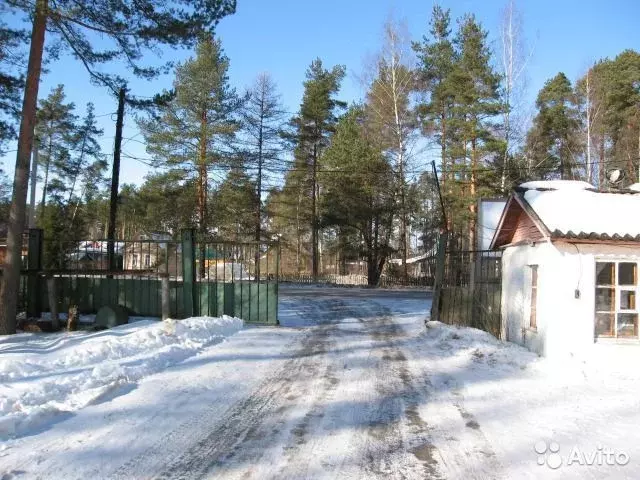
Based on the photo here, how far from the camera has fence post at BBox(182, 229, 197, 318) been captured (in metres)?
13.6

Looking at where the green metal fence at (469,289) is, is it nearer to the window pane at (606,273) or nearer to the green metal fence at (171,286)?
the window pane at (606,273)

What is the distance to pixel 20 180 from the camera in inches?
479

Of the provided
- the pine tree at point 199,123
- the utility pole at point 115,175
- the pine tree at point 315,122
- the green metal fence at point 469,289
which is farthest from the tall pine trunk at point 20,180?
the pine tree at point 315,122

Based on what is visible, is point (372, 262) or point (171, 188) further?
point (372, 262)

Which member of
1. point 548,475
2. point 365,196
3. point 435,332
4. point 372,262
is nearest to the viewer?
point 548,475

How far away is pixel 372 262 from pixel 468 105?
1457cm

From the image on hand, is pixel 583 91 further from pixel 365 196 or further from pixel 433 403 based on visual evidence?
pixel 433 403

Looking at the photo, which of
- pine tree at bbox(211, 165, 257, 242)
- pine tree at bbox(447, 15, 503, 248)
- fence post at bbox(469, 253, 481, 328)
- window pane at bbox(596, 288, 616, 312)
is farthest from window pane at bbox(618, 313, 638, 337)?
pine tree at bbox(211, 165, 257, 242)

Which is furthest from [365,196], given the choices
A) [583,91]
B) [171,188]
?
[583,91]

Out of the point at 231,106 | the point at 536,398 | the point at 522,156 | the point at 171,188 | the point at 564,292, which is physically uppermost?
the point at 231,106

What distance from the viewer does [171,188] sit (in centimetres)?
3466

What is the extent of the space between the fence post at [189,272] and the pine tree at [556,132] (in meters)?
30.3

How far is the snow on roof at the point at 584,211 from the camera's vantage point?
9579 mm

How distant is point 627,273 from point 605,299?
64 centimetres
